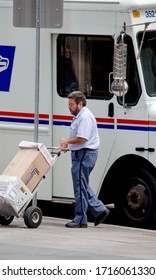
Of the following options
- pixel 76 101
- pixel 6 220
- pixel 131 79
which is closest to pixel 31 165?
pixel 6 220

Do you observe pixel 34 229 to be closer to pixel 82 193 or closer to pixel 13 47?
pixel 82 193

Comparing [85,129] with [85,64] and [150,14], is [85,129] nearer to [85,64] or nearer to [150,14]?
[85,64]

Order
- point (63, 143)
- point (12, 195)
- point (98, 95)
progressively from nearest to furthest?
point (12, 195)
point (63, 143)
point (98, 95)

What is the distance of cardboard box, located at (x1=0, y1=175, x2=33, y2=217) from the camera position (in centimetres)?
1397

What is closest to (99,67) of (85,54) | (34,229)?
(85,54)

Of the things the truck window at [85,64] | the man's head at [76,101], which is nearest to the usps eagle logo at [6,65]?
the truck window at [85,64]

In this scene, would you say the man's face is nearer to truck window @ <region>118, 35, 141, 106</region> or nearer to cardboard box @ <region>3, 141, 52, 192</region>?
cardboard box @ <region>3, 141, 52, 192</region>

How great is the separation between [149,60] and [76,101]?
4.01 ft

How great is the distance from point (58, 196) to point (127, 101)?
1607 millimetres

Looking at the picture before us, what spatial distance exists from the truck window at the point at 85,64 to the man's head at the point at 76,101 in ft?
2.66

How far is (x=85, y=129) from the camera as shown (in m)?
14.4

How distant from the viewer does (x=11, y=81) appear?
52.5ft

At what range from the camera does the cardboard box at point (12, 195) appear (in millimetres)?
13969

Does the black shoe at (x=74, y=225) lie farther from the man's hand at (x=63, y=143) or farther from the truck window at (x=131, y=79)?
the truck window at (x=131, y=79)
